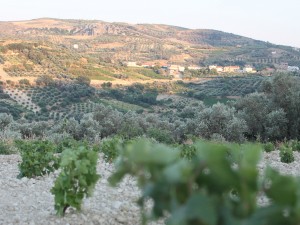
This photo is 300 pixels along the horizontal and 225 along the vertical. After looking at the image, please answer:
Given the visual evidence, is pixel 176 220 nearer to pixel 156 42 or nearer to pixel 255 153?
pixel 255 153

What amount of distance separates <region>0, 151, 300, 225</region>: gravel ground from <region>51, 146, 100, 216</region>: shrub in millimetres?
170

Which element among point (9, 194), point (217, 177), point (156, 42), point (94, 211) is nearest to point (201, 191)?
point (217, 177)

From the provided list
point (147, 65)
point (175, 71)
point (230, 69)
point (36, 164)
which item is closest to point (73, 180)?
point (36, 164)

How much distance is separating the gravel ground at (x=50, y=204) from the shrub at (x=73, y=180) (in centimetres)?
17

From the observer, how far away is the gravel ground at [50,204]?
14.6ft

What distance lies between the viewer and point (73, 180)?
15.0 ft

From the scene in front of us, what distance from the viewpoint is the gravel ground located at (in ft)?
14.6

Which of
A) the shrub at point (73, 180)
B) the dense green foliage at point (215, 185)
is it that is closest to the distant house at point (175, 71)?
the shrub at point (73, 180)

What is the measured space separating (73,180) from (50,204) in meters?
0.97

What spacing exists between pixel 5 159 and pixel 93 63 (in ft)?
243

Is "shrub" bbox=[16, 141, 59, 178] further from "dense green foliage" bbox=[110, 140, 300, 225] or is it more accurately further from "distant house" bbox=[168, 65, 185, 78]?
"distant house" bbox=[168, 65, 185, 78]

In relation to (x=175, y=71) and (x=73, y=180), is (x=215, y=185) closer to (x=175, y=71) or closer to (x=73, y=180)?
(x=73, y=180)

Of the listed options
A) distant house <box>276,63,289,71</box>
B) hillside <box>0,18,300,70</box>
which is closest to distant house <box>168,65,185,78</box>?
hillside <box>0,18,300,70</box>

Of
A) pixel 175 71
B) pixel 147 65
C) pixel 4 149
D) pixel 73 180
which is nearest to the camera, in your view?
pixel 73 180
